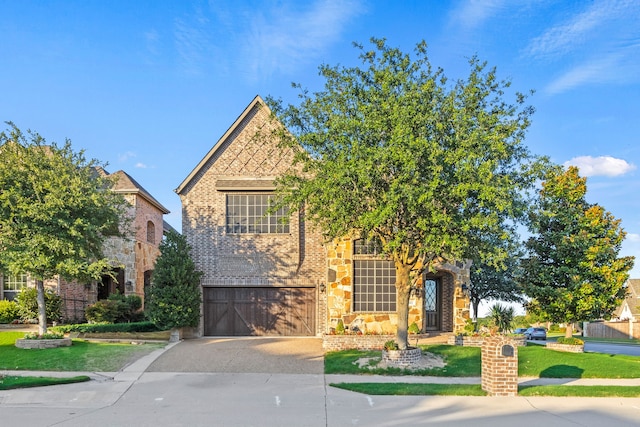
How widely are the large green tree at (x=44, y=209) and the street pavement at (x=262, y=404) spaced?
13.9ft

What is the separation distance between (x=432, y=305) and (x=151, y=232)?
15.6 meters

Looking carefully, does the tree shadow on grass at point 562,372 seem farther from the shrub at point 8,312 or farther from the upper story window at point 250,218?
the shrub at point 8,312

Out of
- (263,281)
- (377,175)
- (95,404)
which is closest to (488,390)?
(377,175)

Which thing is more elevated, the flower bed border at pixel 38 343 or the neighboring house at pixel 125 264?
the neighboring house at pixel 125 264

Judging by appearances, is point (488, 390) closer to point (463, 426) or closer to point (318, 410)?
point (463, 426)

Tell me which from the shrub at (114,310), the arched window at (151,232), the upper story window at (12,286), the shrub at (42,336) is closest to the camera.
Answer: the shrub at (42,336)

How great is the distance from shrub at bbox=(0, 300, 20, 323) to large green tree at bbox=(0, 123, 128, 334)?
4.83 metres

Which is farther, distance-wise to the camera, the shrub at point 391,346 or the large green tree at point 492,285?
the large green tree at point 492,285

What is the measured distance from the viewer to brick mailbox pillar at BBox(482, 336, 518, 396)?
11.5m

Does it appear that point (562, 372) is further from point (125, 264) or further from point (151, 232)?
point (151, 232)

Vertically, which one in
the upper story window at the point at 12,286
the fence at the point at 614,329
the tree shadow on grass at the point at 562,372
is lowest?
the fence at the point at 614,329

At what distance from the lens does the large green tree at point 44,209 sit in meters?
16.6

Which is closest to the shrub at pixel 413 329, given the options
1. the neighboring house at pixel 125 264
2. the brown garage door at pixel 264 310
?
the brown garage door at pixel 264 310

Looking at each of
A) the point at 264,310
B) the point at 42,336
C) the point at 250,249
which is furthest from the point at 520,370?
the point at 42,336
